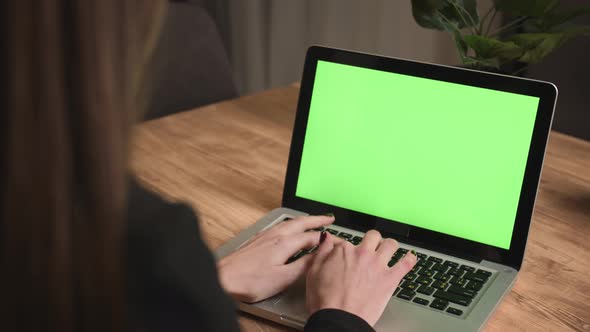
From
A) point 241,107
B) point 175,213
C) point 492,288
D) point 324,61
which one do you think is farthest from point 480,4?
point 175,213

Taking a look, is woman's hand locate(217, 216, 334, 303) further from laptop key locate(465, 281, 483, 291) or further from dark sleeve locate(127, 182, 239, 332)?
dark sleeve locate(127, 182, 239, 332)

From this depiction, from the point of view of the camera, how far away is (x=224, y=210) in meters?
1.15

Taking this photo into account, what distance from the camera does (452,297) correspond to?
0.88 meters

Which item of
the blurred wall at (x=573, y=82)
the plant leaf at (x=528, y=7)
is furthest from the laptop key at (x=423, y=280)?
the blurred wall at (x=573, y=82)

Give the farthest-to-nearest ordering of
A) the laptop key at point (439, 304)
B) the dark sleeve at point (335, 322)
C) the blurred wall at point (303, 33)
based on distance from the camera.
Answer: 1. the blurred wall at point (303, 33)
2. the laptop key at point (439, 304)
3. the dark sleeve at point (335, 322)

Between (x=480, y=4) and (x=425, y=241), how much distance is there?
1894mm

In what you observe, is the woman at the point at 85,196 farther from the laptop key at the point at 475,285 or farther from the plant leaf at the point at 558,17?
the plant leaf at the point at 558,17

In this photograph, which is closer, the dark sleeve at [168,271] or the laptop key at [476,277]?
the dark sleeve at [168,271]

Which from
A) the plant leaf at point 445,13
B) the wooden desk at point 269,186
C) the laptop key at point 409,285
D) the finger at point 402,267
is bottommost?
the wooden desk at point 269,186

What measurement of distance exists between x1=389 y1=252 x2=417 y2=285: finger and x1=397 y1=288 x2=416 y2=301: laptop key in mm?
26

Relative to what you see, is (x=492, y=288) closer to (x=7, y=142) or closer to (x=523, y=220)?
(x=523, y=220)

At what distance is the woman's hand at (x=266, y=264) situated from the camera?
0.87 meters

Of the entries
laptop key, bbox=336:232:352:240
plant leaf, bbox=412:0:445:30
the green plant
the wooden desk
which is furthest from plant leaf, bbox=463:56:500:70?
laptop key, bbox=336:232:352:240

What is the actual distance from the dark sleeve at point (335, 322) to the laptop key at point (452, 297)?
145 millimetres
